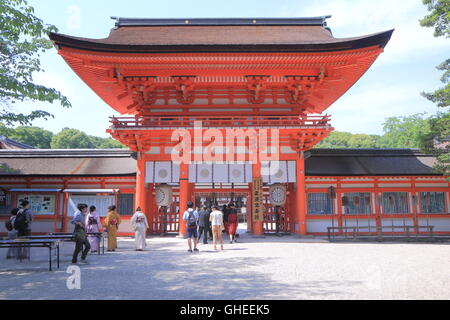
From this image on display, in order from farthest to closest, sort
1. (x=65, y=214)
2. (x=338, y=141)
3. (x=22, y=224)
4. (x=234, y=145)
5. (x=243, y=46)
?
1. (x=338, y=141)
2. (x=65, y=214)
3. (x=234, y=145)
4. (x=243, y=46)
5. (x=22, y=224)

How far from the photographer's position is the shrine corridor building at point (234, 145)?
1469 cm

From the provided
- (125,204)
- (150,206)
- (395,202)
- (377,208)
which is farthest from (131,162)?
(395,202)

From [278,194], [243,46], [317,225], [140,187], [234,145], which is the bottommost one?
[317,225]

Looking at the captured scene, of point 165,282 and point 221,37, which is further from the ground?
point 221,37

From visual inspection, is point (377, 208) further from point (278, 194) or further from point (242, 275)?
point (242, 275)

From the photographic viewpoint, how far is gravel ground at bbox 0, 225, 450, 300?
19.8 ft

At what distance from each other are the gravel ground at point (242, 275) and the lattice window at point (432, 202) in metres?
6.36

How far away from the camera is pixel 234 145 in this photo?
16.3 meters

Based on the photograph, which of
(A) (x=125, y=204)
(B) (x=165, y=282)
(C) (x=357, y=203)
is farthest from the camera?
(A) (x=125, y=204)

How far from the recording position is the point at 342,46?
1421 cm

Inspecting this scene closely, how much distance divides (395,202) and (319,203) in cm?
402

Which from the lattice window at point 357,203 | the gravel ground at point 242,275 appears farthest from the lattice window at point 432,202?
the gravel ground at point 242,275

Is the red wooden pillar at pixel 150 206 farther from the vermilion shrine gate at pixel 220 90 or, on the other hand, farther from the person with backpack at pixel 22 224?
the person with backpack at pixel 22 224

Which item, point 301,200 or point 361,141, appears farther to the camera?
point 361,141
